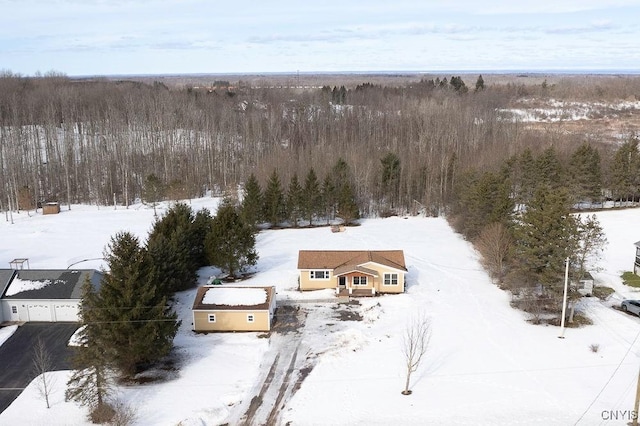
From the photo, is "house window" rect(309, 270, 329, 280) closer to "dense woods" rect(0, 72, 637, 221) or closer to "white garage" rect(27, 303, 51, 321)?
"white garage" rect(27, 303, 51, 321)

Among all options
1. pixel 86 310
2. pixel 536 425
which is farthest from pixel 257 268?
pixel 536 425

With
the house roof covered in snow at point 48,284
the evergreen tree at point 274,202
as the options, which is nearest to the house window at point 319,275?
the house roof covered in snow at point 48,284

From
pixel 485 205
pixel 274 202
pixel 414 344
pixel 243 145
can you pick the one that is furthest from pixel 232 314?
pixel 243 145

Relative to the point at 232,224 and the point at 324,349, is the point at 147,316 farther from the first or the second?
the point at 232,224

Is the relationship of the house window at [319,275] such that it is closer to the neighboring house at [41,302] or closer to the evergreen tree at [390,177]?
the neighboring house at [41,302]

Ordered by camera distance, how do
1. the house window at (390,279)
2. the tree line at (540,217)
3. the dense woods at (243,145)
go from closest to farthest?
the tree line at (540,217), the house window at (390,279), the dense woods at (243,145)
